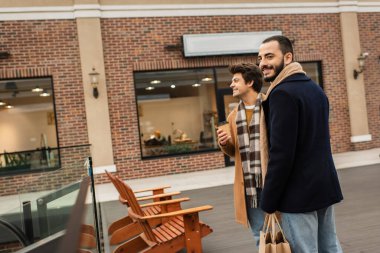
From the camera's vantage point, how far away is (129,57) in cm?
1095

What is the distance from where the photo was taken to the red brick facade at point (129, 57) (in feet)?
34.1

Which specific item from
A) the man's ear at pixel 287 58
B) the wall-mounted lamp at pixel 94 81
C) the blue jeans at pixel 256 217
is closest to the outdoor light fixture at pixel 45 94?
the wall-mounted lamp at pixel 94 81

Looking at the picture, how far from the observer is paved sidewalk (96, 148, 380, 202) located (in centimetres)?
911

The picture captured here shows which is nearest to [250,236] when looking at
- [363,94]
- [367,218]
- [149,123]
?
[367,218]

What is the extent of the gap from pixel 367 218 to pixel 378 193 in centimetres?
160

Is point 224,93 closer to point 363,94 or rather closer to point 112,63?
point 112,63

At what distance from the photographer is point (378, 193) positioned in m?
6.85

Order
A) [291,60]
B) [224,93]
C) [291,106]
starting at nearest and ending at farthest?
1. [291,106]
2. [291,60]
3. [224,93]

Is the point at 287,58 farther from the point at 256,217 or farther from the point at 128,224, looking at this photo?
the point at 128,224

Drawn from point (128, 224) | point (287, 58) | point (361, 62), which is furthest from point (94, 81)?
point (287, 58)

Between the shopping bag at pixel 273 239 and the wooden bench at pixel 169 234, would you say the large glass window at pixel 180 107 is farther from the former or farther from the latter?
the shopping bag at pixel 273 239

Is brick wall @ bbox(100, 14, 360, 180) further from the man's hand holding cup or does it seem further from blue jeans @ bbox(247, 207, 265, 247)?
blue jeans @ bbox(247, 207, 265, 247)

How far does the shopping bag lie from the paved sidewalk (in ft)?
20.6

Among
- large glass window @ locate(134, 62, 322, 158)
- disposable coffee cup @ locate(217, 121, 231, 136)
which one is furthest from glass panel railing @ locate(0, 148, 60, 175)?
disposable coffee cup @ locate(217, 121, 231, 136)
